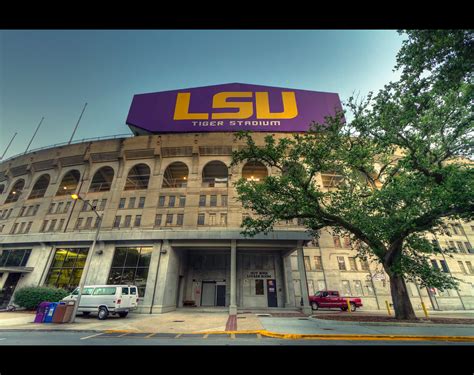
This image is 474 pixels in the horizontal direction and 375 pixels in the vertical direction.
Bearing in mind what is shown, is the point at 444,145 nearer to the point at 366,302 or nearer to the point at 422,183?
the point at 422,183

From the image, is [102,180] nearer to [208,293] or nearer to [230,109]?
[230,109]

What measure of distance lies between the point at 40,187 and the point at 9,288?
49.7 ft

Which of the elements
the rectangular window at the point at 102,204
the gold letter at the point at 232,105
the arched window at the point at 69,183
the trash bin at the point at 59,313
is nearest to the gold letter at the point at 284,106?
the gold letter at the point at 232,105

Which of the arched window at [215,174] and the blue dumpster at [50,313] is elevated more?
the arched window at [215,174]

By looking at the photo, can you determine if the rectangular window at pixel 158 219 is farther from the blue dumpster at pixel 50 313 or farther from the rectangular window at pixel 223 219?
the blue dumpster at pixel 50 313

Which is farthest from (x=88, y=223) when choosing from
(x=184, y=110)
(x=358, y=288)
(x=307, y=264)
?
(x=358, y=288)

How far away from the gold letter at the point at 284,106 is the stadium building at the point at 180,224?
0.49 feet

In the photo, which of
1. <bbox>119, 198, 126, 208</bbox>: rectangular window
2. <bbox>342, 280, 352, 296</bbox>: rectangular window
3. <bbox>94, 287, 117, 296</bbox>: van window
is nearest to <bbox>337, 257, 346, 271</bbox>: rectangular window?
<bbox>342, 280, 352, 296</bbox>: rectangular window

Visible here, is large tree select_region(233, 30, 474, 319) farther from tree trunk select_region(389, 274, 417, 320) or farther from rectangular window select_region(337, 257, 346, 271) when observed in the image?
rectangular window select_region(337, 257, 346, 271)

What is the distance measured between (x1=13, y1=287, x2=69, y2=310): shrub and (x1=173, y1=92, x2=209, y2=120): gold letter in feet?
78.4

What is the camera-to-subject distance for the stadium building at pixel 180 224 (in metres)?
23.1

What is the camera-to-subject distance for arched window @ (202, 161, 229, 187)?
1137 inches
